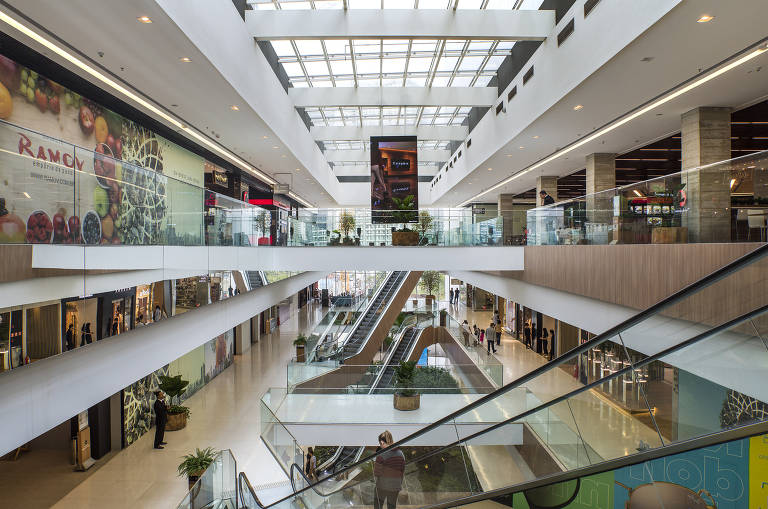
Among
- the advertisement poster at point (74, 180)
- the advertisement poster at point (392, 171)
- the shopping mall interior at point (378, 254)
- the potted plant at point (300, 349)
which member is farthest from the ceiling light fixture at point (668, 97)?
the potted plant at point (300, 349)

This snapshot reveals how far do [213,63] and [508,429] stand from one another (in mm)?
8175

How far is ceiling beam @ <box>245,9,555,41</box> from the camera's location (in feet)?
35.0

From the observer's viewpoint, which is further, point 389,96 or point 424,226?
point 389,96

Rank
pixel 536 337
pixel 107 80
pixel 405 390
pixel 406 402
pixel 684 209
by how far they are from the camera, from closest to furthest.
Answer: pixel 684 209, pixel 107 80, pixel 406 402, pixel 405 390, pixel 536 337

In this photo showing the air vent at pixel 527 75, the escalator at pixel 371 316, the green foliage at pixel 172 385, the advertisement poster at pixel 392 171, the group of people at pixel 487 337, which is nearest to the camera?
the air vent at pixel 527 75

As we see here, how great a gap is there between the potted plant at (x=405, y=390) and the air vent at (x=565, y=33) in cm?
839

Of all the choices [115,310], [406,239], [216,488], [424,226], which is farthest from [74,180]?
[424,226]

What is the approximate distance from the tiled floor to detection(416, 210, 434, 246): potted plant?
22.0 feet

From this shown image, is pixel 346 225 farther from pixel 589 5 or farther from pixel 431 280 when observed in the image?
pixel 431 280

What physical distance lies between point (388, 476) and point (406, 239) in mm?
8550

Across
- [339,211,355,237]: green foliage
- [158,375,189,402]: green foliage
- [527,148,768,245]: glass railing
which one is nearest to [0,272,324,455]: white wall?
[158,375,189,402]: green foliage

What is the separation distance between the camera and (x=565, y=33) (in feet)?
32.6

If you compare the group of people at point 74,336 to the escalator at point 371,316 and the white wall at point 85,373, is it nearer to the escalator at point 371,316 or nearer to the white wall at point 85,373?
the white wall at point 85,373

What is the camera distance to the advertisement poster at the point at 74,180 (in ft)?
14.1
